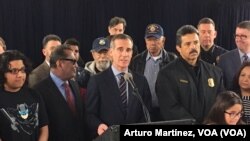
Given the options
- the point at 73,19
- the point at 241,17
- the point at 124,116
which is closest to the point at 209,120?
the point at 124,116

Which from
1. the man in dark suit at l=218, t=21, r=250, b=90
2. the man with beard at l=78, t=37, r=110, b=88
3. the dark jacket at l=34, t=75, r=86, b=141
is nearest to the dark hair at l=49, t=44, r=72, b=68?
the dark jacket at l=34, t=75, r=86, b=141

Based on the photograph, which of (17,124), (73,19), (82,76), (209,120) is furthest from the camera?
(73,19)

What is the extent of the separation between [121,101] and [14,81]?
2.46 ft

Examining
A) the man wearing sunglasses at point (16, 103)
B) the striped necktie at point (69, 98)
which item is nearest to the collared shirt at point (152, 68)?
the striped necktie at point (69, 98)

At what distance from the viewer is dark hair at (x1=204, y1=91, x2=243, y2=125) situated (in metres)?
3.04

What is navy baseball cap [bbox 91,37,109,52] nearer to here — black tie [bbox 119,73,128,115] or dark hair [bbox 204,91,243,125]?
black tie [bbox 119,73,128,115]

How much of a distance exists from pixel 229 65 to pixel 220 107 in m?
0.97

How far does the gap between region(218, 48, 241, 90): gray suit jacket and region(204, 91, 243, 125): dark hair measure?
28.7 inches

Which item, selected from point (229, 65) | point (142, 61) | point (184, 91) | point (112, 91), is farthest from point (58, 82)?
point (229, 65)

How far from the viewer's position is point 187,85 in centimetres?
324

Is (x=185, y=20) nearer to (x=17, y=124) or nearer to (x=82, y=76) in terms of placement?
(x=82, y=76)

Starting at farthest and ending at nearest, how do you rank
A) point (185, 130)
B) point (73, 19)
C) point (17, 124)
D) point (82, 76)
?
1. point (73, 19)
2. point (82, 76)
3. point (17, 124)
4. point (185, 130)

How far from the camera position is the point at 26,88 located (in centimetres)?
292

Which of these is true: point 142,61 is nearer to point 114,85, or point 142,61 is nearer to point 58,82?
point 114,85
